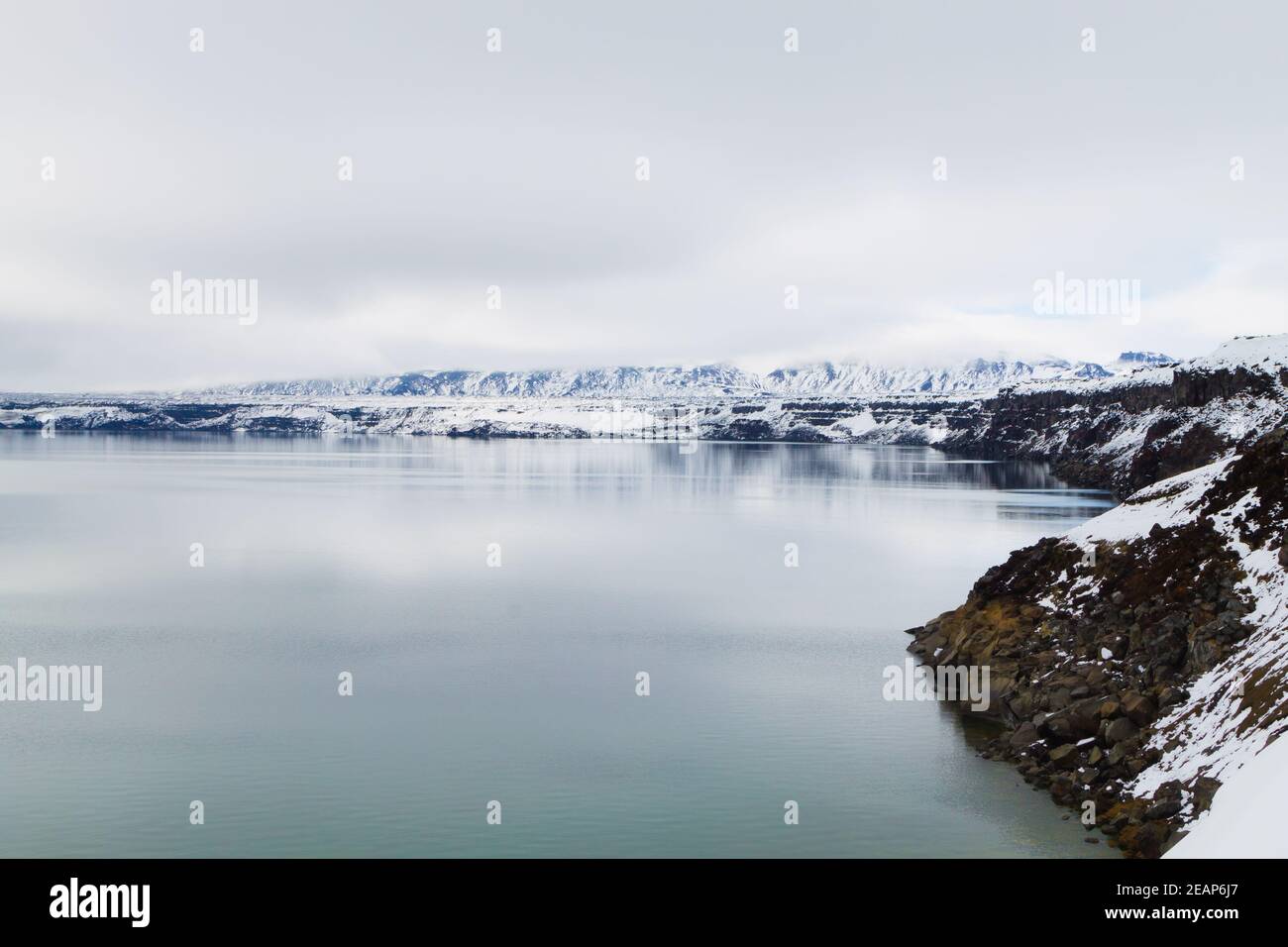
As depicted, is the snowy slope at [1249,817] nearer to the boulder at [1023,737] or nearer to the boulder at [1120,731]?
the boulder at [1120,731]

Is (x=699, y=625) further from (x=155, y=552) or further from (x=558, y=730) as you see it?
(x=155, y=552)

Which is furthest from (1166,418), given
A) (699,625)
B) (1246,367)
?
(699,625)

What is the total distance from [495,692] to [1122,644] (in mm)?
13594

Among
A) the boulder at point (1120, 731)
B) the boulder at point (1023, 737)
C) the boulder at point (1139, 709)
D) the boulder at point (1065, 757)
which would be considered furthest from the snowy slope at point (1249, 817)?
the boulder at point (1023, 737)

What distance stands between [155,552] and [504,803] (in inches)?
1534

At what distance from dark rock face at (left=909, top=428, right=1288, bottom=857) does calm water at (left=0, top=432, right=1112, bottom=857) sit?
0.99 metres

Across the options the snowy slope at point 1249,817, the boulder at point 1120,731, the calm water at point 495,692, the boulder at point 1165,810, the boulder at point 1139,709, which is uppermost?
the snowy slope at point 1249,817

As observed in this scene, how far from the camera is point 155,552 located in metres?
52.0

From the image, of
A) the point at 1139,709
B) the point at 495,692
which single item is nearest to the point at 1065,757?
the point at 1139,709

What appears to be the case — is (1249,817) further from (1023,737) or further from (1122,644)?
(1122,644)

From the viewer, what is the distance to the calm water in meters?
17.9

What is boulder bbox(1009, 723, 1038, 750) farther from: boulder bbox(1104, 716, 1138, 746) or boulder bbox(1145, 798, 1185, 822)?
boulder bbox(1145, 798, 1185, 822)

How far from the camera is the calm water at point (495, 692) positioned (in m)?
17.9

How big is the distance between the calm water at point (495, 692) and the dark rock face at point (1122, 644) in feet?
3.23
